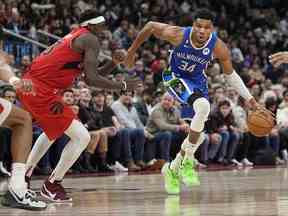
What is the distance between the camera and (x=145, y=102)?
15562 mm

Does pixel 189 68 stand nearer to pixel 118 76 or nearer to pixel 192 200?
pixel 192 200

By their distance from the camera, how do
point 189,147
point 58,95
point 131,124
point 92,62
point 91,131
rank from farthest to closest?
point 131,124
point 91,131
point 189,147
point 58,95
point 92,62

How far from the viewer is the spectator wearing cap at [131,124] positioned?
14422 mm

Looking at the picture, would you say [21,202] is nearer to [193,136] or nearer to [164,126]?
[193,136]

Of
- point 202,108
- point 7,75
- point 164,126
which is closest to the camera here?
point 7,75

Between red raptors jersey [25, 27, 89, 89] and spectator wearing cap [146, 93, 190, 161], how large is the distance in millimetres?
5757

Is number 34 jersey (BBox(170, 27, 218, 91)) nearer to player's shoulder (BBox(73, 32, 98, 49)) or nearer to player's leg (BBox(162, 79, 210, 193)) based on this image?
player's leg (BBox(162, 79, 210, 193))

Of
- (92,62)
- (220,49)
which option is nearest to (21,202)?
(92,62)

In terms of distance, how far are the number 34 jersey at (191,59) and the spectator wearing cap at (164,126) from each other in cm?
450

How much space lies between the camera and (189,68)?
32.8 ft

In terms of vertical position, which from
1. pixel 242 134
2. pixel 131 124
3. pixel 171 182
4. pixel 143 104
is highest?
pixel 171 182

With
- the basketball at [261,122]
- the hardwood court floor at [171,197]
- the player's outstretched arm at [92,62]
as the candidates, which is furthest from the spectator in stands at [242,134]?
the player's outstretched arm at [92,62]

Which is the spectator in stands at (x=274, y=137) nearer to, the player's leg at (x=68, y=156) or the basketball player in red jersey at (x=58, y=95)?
the basketball player in red jersey at (x=58, y=95)

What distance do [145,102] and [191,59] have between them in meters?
5.68
